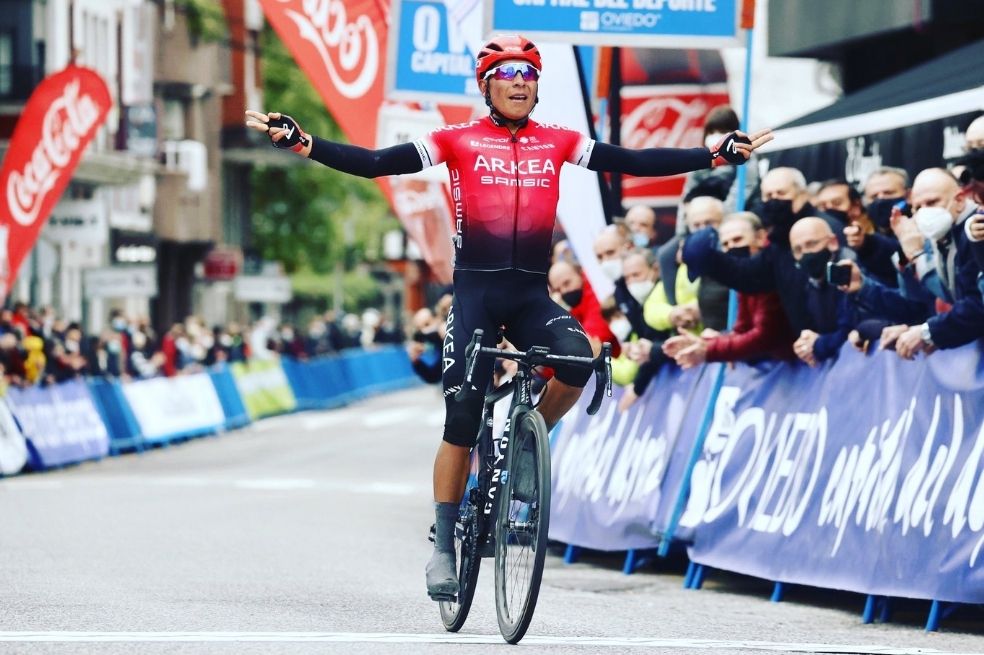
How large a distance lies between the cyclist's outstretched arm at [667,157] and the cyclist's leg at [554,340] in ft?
1.99

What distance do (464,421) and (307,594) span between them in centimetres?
203

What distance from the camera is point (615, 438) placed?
12.6m

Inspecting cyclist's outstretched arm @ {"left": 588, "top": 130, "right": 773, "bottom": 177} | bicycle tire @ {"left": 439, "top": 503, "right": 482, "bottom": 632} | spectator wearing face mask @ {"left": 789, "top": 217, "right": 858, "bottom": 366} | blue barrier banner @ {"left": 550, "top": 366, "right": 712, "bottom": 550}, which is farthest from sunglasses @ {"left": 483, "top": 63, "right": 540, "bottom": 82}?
blue barrier banner @ {"left": 550, "top": 366, "right": 712, "bottom": 550}

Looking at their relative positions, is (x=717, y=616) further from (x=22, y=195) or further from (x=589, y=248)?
(x=22, y=195)

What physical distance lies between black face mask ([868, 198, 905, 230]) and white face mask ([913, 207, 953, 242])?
50.2 inches

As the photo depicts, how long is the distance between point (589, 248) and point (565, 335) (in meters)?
5.87

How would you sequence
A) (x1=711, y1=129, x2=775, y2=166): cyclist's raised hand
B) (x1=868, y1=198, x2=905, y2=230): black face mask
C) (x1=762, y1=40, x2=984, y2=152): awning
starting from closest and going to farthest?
(x1=711, y1=129, x2=775, y2=166): cyclist's raised hand → (x1=868, y1=198, x2=905, y2=230): black face mask → (x1=762, y1=40, x2=984, y2=152): awning

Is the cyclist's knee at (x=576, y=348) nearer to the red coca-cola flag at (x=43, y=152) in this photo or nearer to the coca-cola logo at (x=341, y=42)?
the coca-cola logo at (x=341, y=42)

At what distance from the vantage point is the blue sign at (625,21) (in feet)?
41.4

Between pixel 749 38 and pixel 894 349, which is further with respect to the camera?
pixel 749 38

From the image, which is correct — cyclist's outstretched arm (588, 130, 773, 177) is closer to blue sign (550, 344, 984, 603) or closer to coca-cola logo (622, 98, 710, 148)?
blue sign (550, 344, 984, 603)

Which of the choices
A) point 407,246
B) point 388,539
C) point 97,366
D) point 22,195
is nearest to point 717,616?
point 388,539

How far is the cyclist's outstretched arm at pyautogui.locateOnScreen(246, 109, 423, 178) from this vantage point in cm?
774

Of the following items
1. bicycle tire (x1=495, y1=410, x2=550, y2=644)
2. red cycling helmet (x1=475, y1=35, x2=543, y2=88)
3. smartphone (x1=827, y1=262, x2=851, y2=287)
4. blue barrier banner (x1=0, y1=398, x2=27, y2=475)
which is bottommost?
blue barrier banner (x1=0, y1=398, x2=27, y2=475)
